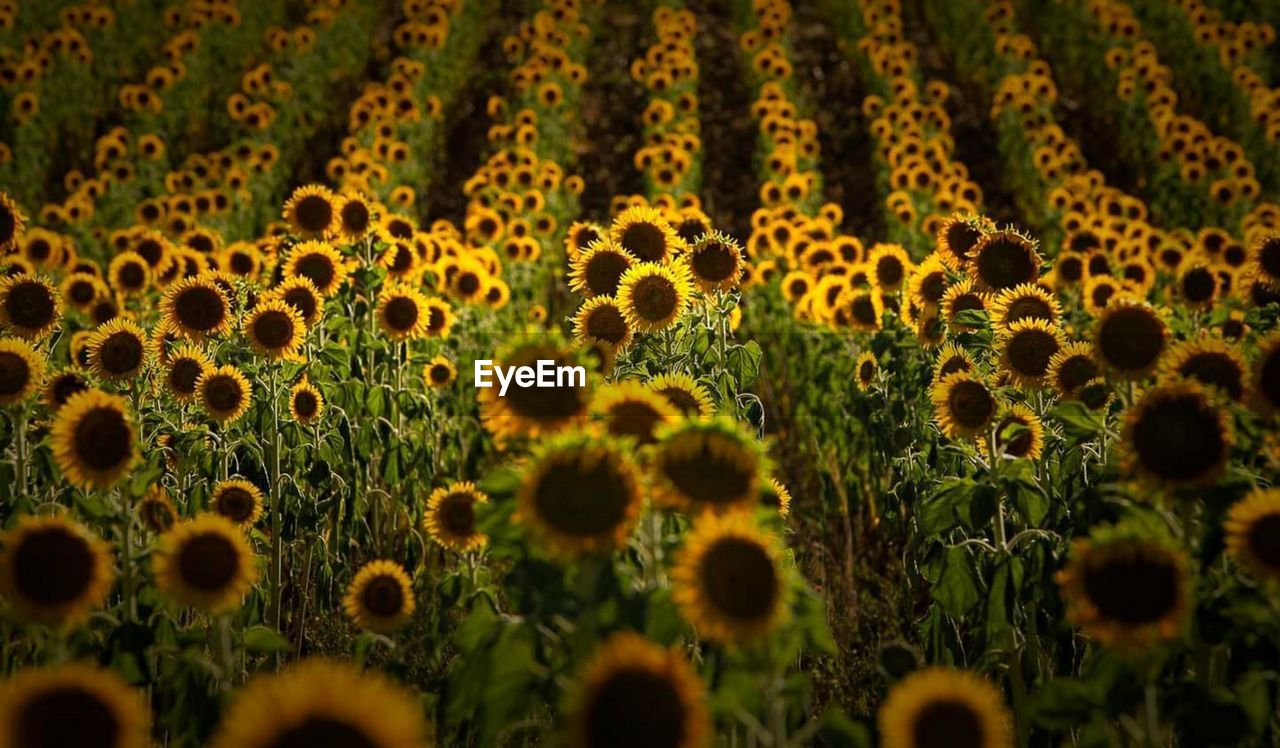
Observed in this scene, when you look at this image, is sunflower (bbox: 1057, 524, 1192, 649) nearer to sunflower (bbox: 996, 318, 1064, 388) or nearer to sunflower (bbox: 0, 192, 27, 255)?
sunflower (bbox: 996, 318, 1064, 388)

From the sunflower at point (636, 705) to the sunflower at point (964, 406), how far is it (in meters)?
1.52

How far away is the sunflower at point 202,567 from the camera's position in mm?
2141

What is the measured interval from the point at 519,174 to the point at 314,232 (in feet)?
20.7

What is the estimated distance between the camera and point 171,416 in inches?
152

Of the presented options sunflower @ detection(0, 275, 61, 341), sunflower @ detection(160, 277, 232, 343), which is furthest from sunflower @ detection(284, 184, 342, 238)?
sunflower @ detection(0, 275, 61, 341)

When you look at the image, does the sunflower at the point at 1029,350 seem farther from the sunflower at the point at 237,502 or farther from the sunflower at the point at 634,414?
the sunflower at the point at 237,502

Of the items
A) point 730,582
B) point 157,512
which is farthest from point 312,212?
point 730,582

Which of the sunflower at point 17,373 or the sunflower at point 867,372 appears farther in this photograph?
the sunflower at point 867,372

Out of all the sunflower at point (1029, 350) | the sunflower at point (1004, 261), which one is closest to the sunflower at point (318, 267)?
the sunflower at point (1004, 261)

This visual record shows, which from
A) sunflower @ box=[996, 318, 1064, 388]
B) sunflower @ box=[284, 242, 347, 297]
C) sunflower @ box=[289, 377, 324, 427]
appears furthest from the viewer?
sunflower @ box=[284, 242, 347, 297]

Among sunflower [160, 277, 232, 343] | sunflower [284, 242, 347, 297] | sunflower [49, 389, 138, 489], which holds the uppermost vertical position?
sunflower [284, 242, 347, 297]

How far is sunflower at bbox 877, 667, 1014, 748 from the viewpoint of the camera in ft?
5.64

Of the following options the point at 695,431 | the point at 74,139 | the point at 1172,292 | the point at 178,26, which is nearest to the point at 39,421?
the point at 695,431

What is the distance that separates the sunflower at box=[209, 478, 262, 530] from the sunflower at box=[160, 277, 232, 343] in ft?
2.90
